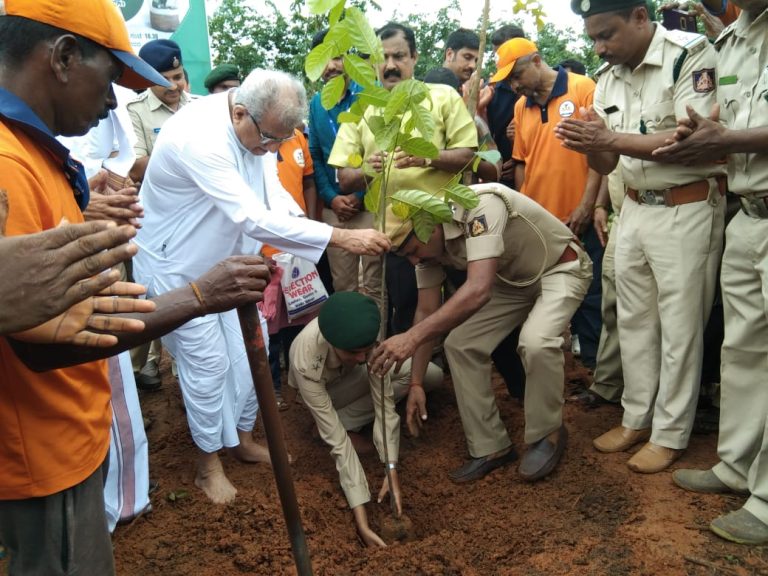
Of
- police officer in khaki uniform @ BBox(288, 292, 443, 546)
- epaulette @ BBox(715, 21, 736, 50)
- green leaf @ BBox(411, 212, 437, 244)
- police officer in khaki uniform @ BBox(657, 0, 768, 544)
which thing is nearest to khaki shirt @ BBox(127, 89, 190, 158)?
Result: police officer in khaki uniform @ BBox(288, 292, 443, 546)

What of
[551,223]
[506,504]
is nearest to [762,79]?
[551,223]

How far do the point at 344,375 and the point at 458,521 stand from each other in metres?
1.07

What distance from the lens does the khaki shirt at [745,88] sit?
260 cm

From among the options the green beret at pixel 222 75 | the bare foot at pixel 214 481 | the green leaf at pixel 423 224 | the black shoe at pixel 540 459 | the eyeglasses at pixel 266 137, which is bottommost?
the bare foot at pixel 214 481

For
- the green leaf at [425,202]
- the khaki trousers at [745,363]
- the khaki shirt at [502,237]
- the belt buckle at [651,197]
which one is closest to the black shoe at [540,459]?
the khaki trousers at [745,363]

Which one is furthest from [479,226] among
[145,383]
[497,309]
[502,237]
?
[145,383]

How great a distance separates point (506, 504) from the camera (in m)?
3.25

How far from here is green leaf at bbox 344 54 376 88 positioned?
2533 mm

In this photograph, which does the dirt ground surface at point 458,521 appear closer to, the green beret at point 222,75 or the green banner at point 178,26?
the green beret at point 222,75

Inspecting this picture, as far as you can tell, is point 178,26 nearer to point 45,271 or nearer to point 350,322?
point 350,322

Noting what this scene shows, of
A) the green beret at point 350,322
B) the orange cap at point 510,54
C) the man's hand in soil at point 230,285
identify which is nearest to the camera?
the man's hand in soil at point 230,285

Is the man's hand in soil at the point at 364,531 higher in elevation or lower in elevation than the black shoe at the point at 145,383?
higher

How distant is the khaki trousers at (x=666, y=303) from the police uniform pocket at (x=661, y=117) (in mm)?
377

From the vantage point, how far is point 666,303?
124 inches
